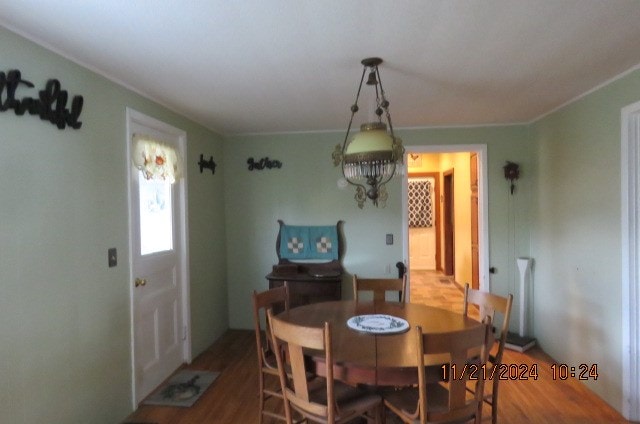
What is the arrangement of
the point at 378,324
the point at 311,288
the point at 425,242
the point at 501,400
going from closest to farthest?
1. the point at 378,324
2. the point at 501,400
3. the point at 311,288
4. the point at 425,242

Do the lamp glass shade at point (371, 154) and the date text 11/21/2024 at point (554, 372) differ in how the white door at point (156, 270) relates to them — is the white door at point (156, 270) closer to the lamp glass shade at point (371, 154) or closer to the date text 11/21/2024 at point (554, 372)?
the lamp glass shade at point (371, 154)

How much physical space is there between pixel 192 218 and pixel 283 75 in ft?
5.68

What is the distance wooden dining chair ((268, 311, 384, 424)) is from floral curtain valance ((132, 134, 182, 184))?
1559 millimetres

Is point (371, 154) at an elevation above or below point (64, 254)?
above

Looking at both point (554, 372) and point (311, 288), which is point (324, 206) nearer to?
point (311, 288)

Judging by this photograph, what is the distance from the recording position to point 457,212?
6199 millimetres

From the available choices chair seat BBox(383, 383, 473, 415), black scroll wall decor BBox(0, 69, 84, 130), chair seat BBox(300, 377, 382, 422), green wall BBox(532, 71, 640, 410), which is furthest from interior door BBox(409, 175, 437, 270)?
black scroll wall decor BBox(0, 69, 84, 130)

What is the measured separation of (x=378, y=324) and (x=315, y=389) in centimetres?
49

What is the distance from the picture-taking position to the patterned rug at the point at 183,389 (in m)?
2.65

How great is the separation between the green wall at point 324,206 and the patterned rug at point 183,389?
44.9 inches

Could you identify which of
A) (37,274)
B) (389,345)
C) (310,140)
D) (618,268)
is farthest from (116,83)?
(618,268)

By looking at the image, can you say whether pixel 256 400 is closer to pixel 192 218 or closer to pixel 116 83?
pixel 192 218

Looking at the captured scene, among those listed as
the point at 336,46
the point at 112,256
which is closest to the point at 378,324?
the point at 336,46

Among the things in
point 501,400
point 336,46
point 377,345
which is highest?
point 336,46
